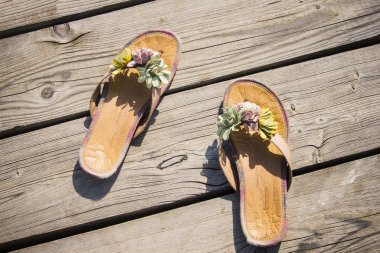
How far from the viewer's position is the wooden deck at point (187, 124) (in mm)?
1286

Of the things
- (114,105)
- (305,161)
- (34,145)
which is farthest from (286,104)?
(34,145)

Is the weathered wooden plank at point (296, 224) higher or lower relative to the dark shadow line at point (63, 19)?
lower

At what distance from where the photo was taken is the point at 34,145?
4.47 feet

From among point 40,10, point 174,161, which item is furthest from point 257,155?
point 40,10

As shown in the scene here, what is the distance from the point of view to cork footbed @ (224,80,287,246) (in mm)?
1245

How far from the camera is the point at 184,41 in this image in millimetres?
1430

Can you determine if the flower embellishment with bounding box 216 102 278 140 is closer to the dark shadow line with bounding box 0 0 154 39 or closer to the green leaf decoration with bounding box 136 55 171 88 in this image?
the green leaf decoration with bounding box 136 55 171 88

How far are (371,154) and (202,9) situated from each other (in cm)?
77

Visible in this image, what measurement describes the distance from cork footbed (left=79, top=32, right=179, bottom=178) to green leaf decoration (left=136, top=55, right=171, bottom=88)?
69mm

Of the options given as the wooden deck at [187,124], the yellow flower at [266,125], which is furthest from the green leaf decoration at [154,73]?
the yellow flower at [266,125]

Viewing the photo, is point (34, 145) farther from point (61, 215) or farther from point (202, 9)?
point (202, 9)

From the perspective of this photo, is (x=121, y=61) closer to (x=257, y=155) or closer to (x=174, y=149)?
(x=174, y=149)

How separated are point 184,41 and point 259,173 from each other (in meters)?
0.53

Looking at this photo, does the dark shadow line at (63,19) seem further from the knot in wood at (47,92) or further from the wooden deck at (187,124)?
the knot in wood at (47,92)
